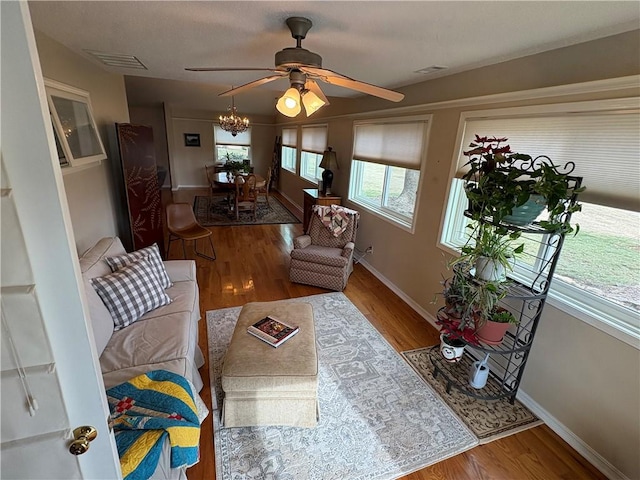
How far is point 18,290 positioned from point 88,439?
1.26 feet

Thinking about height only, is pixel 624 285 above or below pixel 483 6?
below

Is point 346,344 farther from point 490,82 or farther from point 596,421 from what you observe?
point 490,82

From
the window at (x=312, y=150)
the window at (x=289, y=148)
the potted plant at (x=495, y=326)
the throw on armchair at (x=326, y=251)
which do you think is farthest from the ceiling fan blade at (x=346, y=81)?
the window at (x=289, y=148)

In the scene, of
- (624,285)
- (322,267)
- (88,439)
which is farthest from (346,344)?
(88,439)

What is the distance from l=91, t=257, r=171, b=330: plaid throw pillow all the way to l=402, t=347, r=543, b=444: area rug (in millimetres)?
2019

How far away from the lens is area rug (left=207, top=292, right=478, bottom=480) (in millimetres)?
1561

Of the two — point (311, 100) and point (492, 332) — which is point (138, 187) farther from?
point (492, 332)

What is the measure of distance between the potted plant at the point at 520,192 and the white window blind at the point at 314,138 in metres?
3.90

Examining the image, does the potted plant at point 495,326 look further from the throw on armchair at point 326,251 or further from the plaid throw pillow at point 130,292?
the plaid throw pillow at point 130,292

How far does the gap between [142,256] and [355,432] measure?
1.87 m

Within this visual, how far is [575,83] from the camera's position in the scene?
1658 millimetres

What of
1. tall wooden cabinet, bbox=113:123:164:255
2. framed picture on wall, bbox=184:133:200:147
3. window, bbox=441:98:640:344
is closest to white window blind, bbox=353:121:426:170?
window, bbox=441:98:640:344

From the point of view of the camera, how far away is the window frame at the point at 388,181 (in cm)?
289

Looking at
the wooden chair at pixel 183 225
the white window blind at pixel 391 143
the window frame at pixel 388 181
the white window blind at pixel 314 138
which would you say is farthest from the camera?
the white window blind at pixel 314 138
